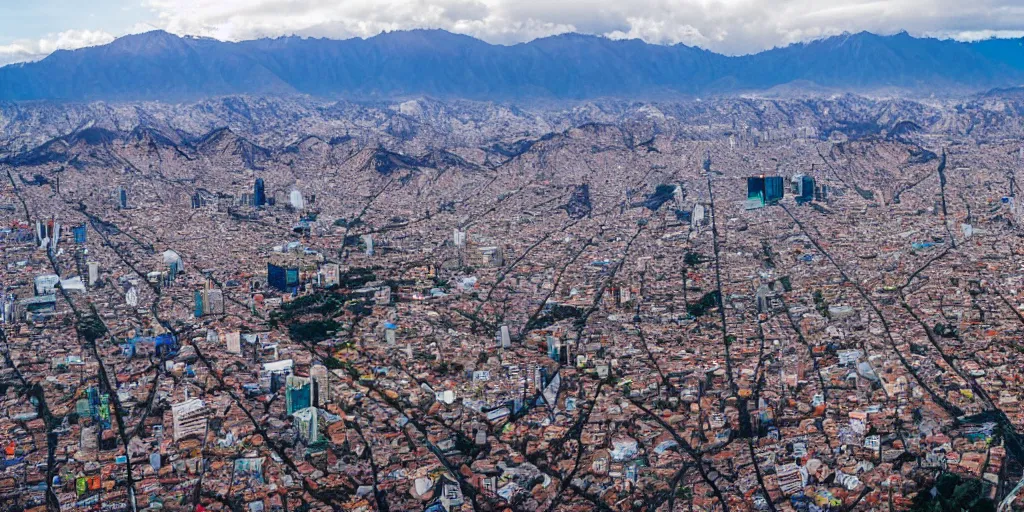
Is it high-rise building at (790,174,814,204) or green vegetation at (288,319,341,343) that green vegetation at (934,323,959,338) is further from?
high-rise building at (790,174,814,204)

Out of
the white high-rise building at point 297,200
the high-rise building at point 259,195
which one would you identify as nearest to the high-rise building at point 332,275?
the white high-rise building at point 297,200

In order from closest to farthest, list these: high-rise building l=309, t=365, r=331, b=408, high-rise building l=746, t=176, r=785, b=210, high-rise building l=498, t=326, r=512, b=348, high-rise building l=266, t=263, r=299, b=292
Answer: high-rise building l=309, t=365, r=331, b=408 → high-rise building l=498, t=326, r=512, b=348 → high-rise building l=266, t=263, r=299, b=292 → high-rise building l=746, t=176, r=785, b=210

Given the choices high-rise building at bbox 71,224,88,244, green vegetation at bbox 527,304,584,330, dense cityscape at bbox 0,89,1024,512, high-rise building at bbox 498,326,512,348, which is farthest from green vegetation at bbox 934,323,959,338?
high-rise building at bbox 71,224,88,244

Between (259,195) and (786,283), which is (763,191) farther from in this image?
(259,195)

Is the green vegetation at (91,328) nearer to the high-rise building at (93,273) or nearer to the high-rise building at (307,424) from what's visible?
the high-rise building at (93,273)

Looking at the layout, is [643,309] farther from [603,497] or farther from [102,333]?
[102,333]

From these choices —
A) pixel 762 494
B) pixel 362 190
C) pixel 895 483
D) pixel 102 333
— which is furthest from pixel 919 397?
pixel 362 190
